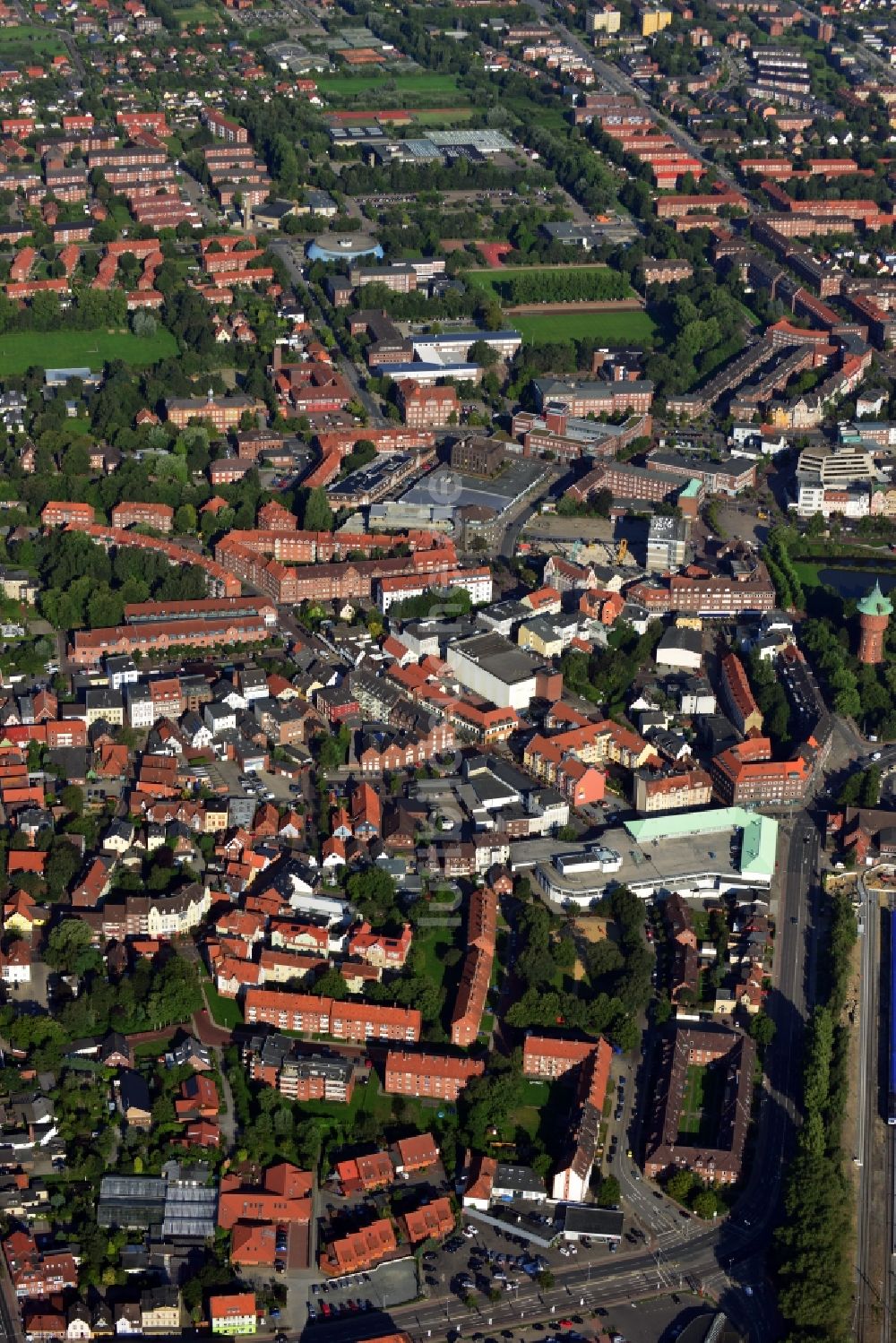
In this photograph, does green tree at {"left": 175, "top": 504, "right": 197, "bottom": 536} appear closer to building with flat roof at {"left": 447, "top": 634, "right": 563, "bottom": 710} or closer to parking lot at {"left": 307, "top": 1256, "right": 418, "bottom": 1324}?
building with flat roof at {"left": 447, "top": 634, "right": 563, "bottom": 710}

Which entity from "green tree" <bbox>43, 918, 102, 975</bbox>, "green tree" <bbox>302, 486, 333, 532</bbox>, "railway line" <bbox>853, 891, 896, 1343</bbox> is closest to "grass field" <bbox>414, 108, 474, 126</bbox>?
"green tree" <bbox>302, 486, 333, 532</bbox>

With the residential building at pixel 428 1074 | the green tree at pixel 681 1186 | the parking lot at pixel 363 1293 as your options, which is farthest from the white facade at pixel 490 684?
the parking lot at pixel 363 1293

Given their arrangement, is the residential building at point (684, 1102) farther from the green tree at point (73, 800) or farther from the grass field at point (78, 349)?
the grass field at point (78, 349)

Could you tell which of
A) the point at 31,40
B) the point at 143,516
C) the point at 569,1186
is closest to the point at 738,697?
the point at 569,1186

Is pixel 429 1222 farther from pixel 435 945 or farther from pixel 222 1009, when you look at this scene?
pixel 435 945

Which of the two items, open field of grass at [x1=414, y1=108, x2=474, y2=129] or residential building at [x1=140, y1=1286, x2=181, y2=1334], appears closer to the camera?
residential building at [x1=140, y1=1286, x2=181, y2=1334]

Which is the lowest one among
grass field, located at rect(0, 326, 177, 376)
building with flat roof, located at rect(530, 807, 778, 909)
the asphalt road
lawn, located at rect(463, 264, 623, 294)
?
grass field, located at rect(0, 326, 177, 376)

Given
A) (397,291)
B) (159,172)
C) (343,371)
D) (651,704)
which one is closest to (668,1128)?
(651,704)
